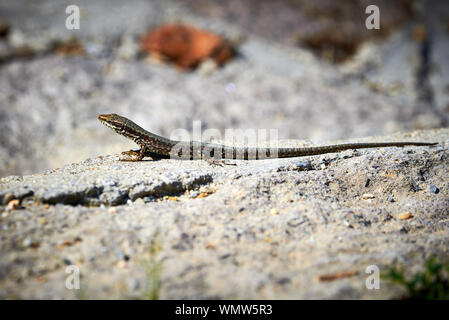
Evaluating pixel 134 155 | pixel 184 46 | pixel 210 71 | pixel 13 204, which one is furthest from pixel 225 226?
pixel 184 46

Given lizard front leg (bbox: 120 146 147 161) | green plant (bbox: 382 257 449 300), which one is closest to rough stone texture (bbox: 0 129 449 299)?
green plant (bbox: 382 257 449 300)

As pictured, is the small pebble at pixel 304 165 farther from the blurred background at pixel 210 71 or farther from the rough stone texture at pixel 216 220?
the blurred background at pixel 210 71

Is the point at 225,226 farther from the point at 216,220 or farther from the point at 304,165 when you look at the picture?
the point at 304,165

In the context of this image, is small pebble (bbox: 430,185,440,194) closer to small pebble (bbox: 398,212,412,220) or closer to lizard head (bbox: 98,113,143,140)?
small pebble (bbox: 398,212,412,220)

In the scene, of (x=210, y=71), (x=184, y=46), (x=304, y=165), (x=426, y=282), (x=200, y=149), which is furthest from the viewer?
(x=184, y=46)

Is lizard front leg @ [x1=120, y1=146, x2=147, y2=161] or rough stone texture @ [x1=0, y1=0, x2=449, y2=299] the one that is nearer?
rough stone texture @ [x1=0, y1=0, x2=449, y2=299]

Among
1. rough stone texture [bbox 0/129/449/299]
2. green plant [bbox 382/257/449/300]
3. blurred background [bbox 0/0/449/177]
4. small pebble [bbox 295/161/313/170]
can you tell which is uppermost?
blurred background [bbox 0/0/449/177]

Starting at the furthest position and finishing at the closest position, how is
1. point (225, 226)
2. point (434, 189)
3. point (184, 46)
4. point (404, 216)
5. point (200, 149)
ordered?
point (184, 46) < point (200, 149) < point (434, 189) < point (404, 216) < point (225, 226)
